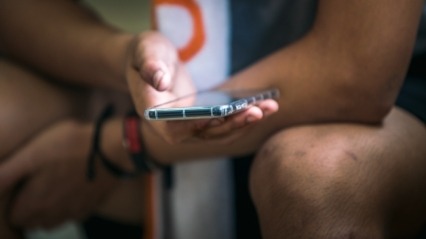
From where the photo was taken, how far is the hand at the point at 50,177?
2.10ft

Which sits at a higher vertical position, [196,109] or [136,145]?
[196,109]

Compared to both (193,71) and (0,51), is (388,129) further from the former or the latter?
→ (0,51)

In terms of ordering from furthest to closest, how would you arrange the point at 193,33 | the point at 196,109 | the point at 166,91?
the point at 193,33
the point at 166,91
the point at 196,109

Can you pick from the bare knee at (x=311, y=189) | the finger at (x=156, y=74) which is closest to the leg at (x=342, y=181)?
the bare knee at (x=311, y=189)

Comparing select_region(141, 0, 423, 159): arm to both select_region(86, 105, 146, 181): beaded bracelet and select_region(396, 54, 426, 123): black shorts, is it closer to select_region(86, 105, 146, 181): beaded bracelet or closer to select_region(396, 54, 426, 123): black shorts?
select_region(396, 54, 426, 123): black shorts

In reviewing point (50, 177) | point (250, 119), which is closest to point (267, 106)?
point (250, 119)

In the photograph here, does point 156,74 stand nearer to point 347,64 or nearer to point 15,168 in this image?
point 347,64

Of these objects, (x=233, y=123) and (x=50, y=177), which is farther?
(x=50, y=177)

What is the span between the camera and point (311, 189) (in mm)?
422

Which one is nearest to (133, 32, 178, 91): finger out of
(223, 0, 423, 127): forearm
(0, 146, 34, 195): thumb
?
(223, 0, 423, 127): forearm

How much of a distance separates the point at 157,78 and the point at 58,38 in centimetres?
30

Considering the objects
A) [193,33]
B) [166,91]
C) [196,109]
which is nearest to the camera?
[196,109]

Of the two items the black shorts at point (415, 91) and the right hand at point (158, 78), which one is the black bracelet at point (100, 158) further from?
the black shorts at point (415, 91)

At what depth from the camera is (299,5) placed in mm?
590
